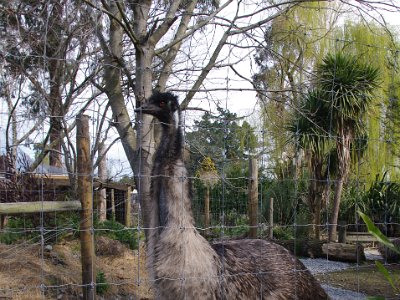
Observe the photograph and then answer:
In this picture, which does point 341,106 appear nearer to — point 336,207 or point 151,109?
point 336,207

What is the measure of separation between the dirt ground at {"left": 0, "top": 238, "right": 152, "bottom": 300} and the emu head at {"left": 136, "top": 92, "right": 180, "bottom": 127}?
79.9 inches

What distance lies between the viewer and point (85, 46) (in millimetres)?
10141

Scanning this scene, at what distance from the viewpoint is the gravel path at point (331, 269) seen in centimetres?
683

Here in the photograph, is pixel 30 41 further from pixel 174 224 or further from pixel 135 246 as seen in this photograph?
pixel 174 224

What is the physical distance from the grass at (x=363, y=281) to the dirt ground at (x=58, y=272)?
110 inches

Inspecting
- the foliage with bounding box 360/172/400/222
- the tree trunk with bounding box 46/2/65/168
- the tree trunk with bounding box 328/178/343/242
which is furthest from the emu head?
the foliage with bounding box 360/172/400/222

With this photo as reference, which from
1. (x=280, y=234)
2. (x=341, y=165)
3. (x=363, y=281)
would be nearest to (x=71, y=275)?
(x=341, y=165)

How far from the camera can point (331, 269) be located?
9133 mm

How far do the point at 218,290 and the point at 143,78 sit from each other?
7.93 feet

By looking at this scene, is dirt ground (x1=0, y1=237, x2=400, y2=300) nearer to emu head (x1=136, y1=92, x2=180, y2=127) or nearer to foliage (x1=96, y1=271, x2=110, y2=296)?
foliage (x1=96, y1=271, x2=110, y2=296)

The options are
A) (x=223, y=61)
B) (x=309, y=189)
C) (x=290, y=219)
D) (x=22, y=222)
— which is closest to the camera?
(x=223, y=61)

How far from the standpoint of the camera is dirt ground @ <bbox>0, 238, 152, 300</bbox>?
5.88 metres

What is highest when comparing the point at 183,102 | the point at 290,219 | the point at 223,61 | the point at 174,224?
the point at 223,61

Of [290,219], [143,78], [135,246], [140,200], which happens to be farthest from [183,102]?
[290,219]
